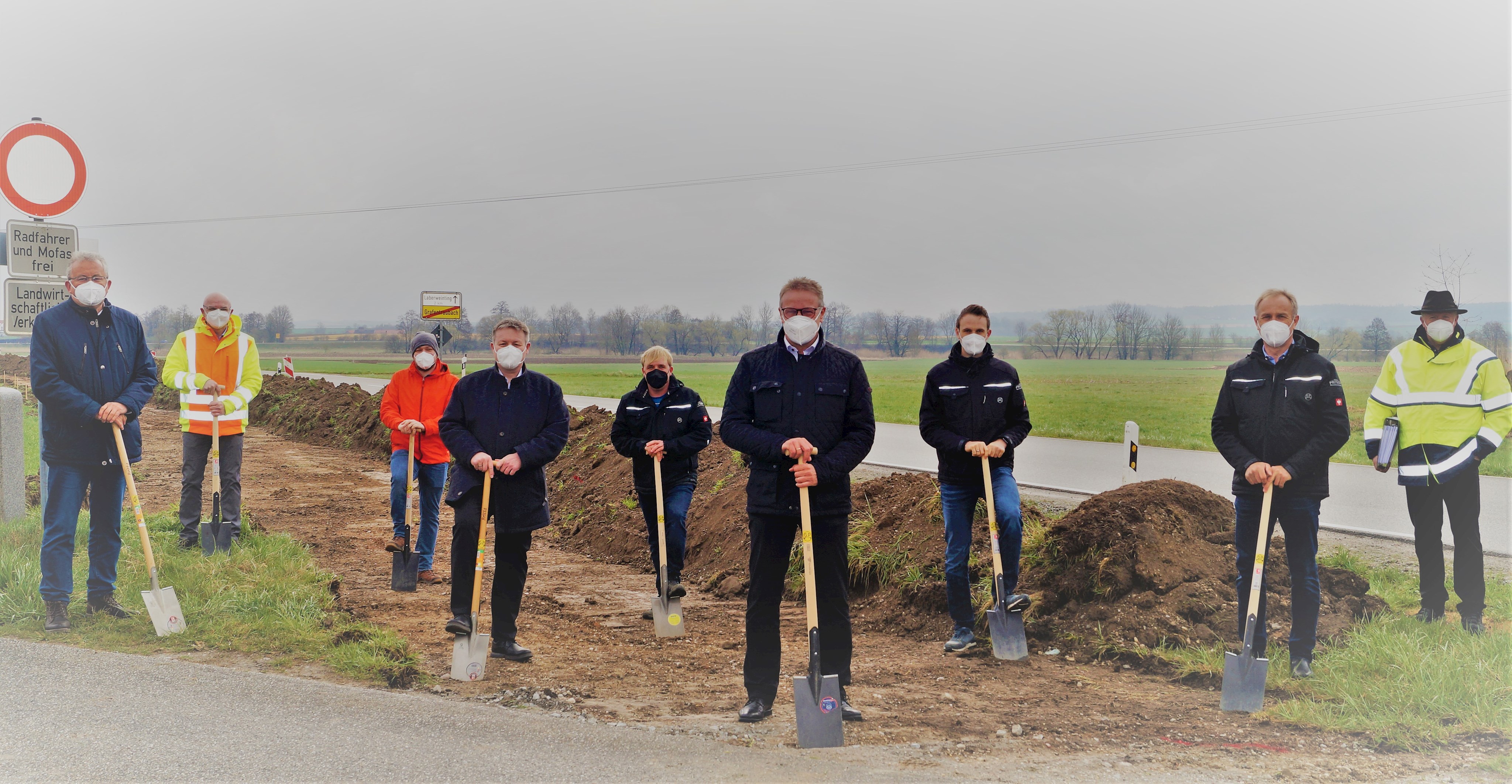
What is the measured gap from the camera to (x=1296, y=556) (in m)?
5.27

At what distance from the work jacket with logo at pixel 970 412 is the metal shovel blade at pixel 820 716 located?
2.14 meters

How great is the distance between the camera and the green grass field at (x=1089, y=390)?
24625 mm

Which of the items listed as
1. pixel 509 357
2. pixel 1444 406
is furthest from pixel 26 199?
pixel 1444 406

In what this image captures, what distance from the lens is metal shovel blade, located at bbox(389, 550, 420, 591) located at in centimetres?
721

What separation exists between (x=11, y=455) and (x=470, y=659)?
590 cm

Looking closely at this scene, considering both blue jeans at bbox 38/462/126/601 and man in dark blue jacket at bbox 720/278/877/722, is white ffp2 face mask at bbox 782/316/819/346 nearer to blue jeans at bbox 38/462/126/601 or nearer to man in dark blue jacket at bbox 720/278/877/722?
man in dark blue jacket at bbox 720/278/877/722

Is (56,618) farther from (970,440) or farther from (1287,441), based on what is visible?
(1287,441)

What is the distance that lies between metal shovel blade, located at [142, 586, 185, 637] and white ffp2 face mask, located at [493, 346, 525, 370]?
247cm

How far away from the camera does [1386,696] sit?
4.74 m

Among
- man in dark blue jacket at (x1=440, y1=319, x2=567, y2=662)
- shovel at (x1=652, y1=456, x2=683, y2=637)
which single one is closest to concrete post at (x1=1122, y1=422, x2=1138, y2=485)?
shovel at (x1=652, y1=456, x2=683, y2=637)

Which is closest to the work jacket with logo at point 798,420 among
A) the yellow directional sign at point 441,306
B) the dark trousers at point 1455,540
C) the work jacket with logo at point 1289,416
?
the work jacket with logo at point 1289,416

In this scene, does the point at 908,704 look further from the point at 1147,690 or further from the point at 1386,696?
the point at 1386,696

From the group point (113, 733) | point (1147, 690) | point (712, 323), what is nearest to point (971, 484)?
point (1147, 690)

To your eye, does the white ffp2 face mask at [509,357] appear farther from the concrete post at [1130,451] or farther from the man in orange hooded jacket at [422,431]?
the concrete post at [1130,451]
